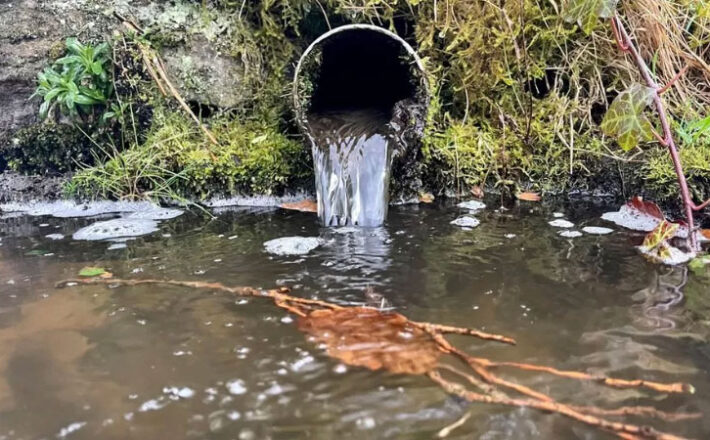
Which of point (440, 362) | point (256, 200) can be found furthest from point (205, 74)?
point (440, 362)

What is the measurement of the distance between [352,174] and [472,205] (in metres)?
0.72

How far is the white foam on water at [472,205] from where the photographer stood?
314cm

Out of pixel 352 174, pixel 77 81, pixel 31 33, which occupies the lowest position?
pixel 352 174

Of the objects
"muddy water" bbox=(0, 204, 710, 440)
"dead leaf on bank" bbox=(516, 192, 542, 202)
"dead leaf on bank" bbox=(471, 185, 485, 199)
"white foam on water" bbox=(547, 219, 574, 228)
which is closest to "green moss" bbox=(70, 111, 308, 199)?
"muddy water" bbox=(0, 204, 710, 440)

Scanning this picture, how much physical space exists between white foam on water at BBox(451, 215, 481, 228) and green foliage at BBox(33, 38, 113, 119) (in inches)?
89.3

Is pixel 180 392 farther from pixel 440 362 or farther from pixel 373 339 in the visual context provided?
pixel 440 362

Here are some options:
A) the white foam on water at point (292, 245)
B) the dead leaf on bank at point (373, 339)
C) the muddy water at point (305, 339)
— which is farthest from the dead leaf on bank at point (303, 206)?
the dead leaf on bank at point (373, 339)

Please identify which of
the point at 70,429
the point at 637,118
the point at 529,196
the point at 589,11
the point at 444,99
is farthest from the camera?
the point at 444,99

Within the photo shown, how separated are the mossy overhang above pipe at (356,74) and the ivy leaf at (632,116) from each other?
1111 millimetres

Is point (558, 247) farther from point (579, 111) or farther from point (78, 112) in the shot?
point (78, 112)

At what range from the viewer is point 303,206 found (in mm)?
3273

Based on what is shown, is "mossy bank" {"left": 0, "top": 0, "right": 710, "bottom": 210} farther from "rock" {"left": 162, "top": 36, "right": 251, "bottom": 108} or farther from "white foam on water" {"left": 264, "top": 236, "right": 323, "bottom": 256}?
"white foam on water" {"left": 264, "top": 236, "right": 323, "bottom": 256}

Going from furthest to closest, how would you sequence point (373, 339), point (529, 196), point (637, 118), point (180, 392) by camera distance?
point (529, 196) → point (637, 118) → point (373, 339) → point (180, 392)

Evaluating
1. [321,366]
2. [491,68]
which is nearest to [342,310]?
[321,366]
